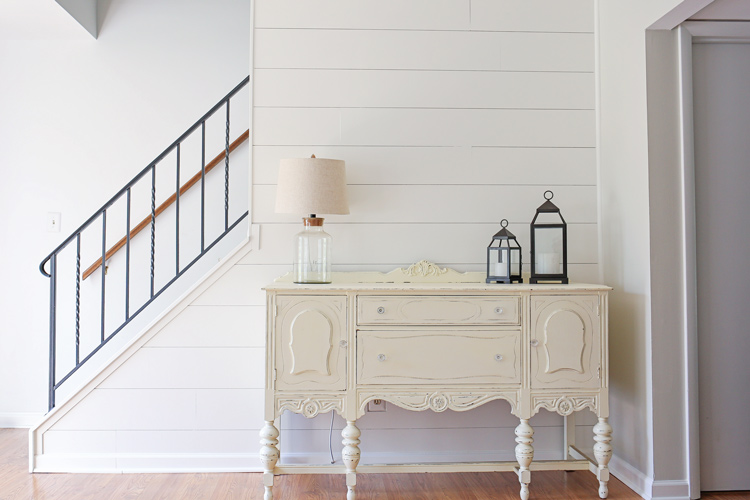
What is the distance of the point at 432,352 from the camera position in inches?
82.5

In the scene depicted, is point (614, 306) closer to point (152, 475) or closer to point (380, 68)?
point (380, 68)

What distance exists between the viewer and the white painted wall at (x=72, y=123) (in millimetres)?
3146

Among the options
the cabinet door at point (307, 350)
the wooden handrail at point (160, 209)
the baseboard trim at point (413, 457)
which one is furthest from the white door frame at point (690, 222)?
the wooden handrail at point (160, 209)

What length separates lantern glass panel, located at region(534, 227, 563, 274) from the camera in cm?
231

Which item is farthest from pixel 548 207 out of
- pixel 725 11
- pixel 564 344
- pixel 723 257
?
pixel 725 11

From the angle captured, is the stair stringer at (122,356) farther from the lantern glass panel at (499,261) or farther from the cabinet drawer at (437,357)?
the lantern glass panel at (499,261)

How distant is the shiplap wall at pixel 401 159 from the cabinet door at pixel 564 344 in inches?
17.8

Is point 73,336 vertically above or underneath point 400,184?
underneath

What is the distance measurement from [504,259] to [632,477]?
102 cm

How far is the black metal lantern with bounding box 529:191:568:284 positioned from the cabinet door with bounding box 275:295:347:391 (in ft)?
2.90

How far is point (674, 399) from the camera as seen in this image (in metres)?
2.11

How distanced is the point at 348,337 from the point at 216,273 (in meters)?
0.75

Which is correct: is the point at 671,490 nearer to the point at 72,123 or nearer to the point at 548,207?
the point at 548,207

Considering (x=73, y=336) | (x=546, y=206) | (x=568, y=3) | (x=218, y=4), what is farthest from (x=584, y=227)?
(x=73, y=336)
